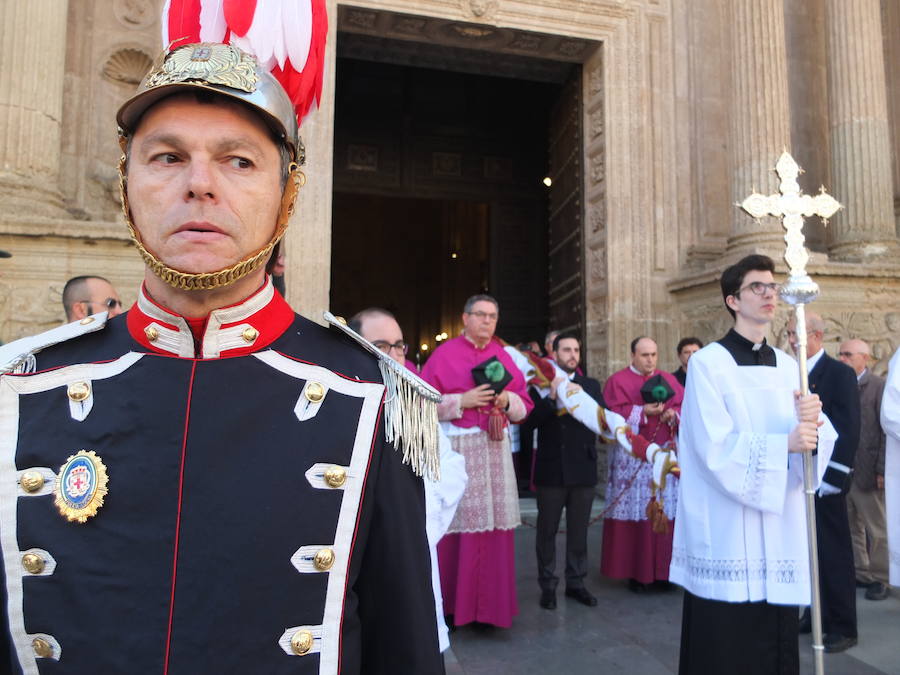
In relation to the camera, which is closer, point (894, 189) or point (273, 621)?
point (273, 621)

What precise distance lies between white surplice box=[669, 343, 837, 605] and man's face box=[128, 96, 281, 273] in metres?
2.51

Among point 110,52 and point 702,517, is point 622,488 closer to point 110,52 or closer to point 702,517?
point 702,517

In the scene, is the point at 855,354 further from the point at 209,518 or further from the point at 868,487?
the point at 209,518

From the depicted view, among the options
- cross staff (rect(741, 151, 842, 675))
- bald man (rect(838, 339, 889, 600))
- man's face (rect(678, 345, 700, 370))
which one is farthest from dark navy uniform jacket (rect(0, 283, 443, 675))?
man's face (rect(678, 345, 700, 370))

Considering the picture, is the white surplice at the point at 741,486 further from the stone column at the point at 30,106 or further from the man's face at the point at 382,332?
the stone column at the point at 30,106

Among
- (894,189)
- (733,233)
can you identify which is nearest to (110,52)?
(733,233)

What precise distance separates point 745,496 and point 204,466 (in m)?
2.53

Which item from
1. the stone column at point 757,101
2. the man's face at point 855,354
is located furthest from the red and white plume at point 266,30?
the stone column at point 757,101

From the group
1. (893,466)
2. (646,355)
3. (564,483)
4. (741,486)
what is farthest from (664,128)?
(741,486)

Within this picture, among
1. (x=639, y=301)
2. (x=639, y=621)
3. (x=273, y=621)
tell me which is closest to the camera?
(x=273, y=621)

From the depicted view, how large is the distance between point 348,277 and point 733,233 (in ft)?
54.5

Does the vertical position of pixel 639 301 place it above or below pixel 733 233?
below

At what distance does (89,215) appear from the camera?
724 cm

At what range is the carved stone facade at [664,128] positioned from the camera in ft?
24.7
